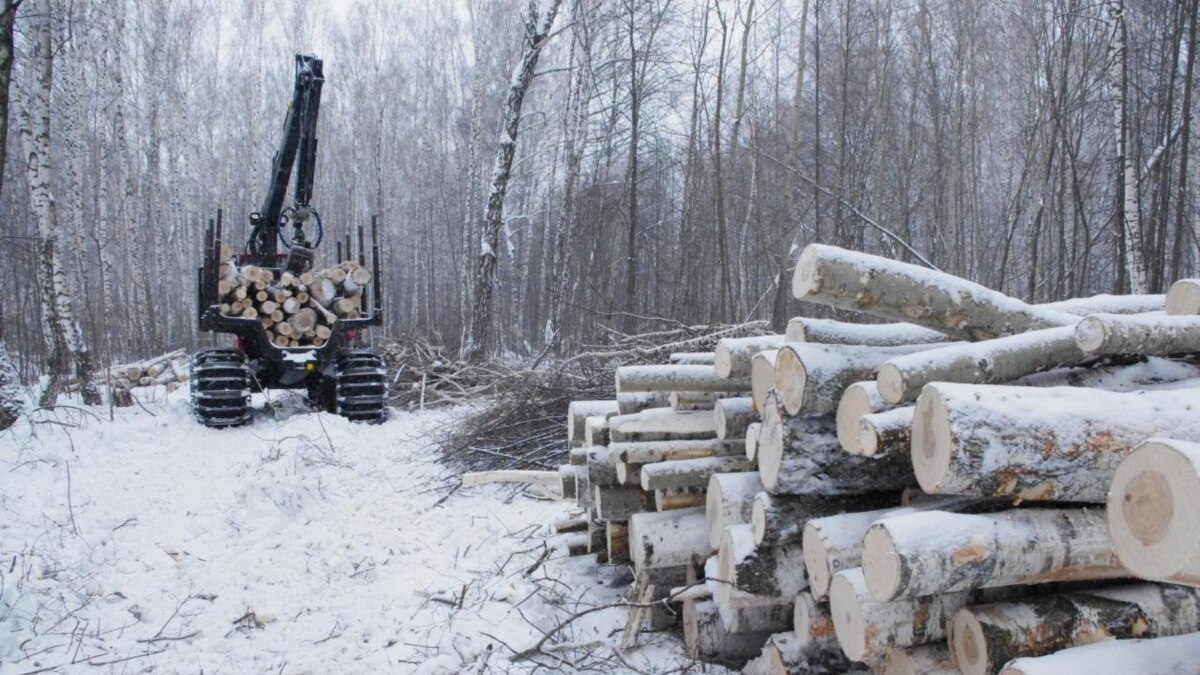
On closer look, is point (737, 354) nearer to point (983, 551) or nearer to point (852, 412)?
point (852, 412)

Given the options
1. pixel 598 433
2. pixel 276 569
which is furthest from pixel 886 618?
pixel 276 569

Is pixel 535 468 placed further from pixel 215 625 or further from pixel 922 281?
pixel 922 281

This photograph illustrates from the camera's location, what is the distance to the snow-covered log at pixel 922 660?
2598mm

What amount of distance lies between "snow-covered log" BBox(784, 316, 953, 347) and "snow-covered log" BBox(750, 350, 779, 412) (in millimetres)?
153

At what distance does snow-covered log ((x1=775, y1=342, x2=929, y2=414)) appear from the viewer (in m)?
2.94

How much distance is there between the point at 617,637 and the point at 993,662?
1996 mm

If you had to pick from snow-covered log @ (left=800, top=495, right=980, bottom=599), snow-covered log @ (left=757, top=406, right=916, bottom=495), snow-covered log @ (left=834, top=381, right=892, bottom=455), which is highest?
snow-covered log @ (left=834, top=381, right=892, bottom=455)

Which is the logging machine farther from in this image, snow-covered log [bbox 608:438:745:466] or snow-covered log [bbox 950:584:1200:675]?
snow-covered log [bbox 950:584:1200:675]

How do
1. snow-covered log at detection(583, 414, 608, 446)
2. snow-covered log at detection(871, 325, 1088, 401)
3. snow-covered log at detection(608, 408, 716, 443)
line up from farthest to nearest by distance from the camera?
snow-covered log at detection(583, 414, 608, 446) < snow-covered log at detection(608, 408, 716, 443) < snow-covered log at detection(871, 325, 1088, 401)

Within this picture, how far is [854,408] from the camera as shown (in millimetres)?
2814

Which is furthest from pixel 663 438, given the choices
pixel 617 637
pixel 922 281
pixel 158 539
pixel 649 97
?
pixel 649 97

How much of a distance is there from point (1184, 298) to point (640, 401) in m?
2.79

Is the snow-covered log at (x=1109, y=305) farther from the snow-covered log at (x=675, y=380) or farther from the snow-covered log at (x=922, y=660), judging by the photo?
the snow-covered log at (x=922, y=660)

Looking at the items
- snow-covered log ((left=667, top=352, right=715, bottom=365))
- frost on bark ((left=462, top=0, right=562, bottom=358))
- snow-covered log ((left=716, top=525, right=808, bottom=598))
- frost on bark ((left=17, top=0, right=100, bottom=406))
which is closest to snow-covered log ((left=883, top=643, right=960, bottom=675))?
snow-covered log ((left=716, top=525, right=808, bottom=598))
